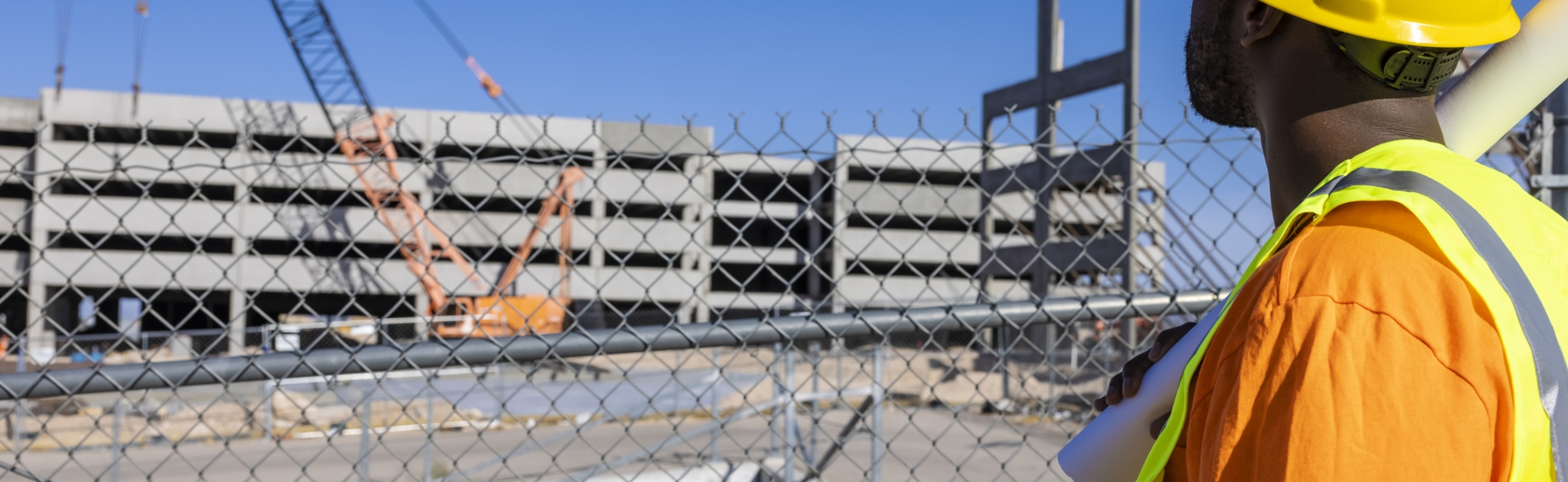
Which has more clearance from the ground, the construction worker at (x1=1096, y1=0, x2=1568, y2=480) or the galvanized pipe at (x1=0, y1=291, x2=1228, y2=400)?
the construction worker at (x1=1096, y1=0, x2=1568, y2=480)

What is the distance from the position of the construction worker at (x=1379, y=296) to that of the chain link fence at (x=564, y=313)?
1.60m

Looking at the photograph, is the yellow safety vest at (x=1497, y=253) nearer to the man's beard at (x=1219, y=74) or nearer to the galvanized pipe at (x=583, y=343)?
the man's beard at (x=1219, y=74)

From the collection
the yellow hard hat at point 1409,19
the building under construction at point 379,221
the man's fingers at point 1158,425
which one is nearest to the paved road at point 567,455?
the man's fingers at point 1158,425

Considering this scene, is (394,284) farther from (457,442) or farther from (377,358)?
(377,358)

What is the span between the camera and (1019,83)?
21.2 meters

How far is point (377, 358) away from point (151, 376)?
21.0 inches

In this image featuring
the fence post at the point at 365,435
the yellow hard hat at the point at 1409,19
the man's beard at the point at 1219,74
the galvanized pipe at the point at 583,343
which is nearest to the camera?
the yellow hard hat at the point at 1409,19

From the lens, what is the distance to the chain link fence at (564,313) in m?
2.72

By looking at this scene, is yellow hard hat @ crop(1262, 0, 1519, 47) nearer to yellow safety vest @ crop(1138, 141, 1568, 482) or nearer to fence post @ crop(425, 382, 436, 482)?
yellow safety vest @ crop(1138, 141, 1568, 482)

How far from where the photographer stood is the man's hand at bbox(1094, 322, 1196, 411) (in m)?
1.09

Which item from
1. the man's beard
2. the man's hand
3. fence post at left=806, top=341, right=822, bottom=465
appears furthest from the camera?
fence post at left=806, top=341, right=822, bottom=465

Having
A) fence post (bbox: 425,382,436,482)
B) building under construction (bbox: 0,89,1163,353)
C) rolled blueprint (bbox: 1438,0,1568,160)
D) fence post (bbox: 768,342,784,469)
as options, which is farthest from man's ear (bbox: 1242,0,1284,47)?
building under construction (bbox: 0,89,1163,353)

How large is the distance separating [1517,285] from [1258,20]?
1.08 feet

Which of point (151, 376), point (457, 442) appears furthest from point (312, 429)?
point (151, 376)
